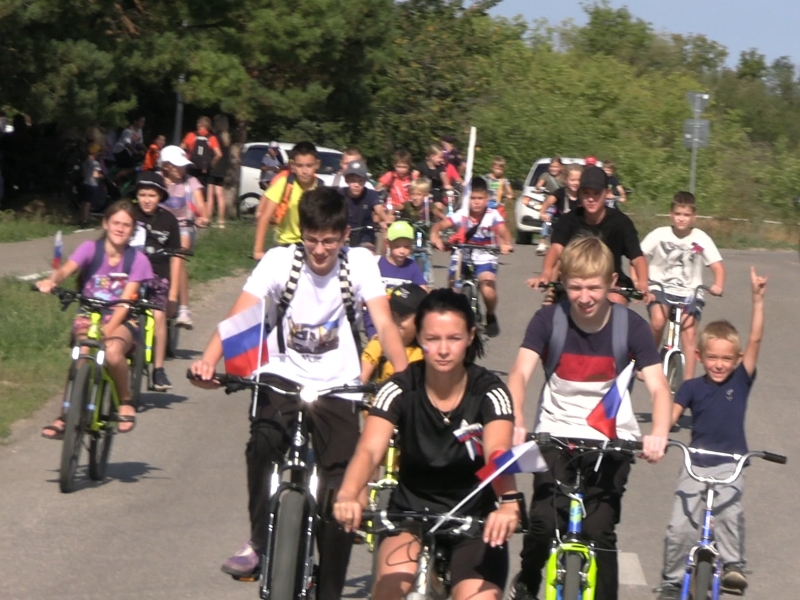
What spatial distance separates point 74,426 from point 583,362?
3902 millimetres

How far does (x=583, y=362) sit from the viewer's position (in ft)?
19.7

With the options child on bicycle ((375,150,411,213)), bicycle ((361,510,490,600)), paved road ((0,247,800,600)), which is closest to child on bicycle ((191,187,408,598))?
paved road ((0,247,800,600))

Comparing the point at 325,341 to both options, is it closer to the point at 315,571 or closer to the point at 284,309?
the point at 284,309

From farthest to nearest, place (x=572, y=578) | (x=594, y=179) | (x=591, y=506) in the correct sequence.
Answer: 1. (x=594, y=179)
2. (x=591, y=506)
3. (x=572, y=578)

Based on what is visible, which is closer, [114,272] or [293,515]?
[293,515]

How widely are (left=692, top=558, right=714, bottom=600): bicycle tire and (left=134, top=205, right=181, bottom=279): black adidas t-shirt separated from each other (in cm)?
675

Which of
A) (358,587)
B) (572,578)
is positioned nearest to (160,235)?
(358,587)

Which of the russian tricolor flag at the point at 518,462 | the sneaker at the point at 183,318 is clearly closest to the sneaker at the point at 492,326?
the sneaker at the point at 183,318

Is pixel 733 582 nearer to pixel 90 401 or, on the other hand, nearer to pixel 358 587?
pixel 358 587

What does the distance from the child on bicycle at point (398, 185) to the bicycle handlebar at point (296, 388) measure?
1336 cm

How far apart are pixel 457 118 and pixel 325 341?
116 feet

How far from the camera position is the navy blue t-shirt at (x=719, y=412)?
714cm

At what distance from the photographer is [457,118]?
135 feet

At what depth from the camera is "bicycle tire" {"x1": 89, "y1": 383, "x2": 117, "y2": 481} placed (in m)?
9.20
